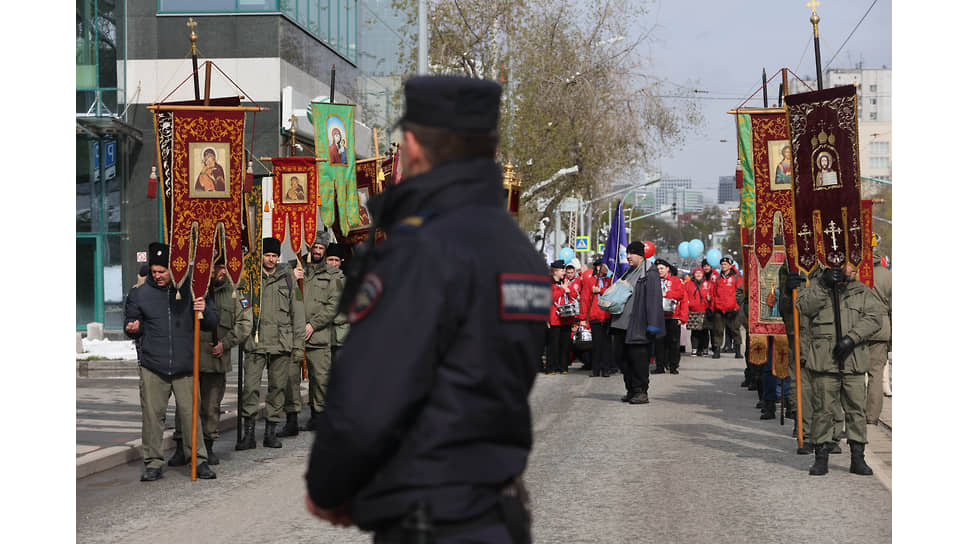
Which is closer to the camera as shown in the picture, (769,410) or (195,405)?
(195,405)

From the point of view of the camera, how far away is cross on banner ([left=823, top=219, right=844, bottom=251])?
10.4 meters

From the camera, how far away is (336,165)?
630 inches

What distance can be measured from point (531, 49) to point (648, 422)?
75.3 feet

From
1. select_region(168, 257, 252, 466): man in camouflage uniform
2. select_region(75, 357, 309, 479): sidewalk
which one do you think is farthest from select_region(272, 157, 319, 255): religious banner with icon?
select_region(168, 257, 252, 466): man in camouflage uniform

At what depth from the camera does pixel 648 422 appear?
45.1 ft

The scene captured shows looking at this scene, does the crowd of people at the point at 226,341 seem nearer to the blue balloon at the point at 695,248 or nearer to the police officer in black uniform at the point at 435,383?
the police officer in black uniform at the point at 435,383

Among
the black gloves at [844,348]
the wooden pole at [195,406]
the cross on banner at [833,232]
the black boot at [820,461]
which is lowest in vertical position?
the black boot at [820,461]

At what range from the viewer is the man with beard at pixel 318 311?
1270 centimetres

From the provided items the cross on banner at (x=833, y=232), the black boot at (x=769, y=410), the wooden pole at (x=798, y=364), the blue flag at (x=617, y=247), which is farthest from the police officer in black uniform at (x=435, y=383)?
the blue flag at (x=617, y=247)

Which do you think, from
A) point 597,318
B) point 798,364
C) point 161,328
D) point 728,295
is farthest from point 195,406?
point 728,295

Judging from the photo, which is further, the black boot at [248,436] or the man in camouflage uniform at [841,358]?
the black boot at [248,436]

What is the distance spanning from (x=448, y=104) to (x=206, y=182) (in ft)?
25.6

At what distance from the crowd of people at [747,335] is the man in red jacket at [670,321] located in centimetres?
2

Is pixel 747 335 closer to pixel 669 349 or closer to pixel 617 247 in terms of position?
pixel 617 247
